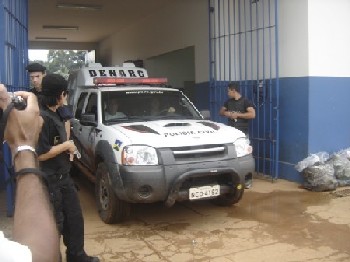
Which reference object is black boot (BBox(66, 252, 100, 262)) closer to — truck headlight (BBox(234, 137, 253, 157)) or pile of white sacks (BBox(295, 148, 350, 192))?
truck headlight (BBox(234, 137, 253, 157))

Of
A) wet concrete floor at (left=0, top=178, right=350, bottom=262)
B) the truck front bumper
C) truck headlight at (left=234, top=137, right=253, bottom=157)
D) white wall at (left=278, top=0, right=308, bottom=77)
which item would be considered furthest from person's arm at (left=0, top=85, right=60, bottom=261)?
white wall at (left=278, top=0, right=308, bottom=77)

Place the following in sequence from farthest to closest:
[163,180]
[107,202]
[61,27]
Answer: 1. [61,27]
2. [107,202]
3. [163,180]

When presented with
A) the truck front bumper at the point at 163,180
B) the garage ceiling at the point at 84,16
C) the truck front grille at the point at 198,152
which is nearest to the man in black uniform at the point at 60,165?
the truck front bumper at the point at 163,180

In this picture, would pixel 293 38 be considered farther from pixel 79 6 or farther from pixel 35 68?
pixel 79 6

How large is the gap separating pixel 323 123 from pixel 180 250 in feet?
12.2

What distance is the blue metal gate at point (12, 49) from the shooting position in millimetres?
4852

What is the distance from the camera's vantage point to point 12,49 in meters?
5.61

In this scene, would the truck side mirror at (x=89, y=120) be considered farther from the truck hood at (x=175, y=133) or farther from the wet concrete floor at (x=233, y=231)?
the wet concrete floor at (x=233, y=231)

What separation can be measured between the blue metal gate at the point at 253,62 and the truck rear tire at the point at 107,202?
3.18 meters

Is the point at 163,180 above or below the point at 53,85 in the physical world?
below

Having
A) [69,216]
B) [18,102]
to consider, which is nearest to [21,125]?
[18,102]

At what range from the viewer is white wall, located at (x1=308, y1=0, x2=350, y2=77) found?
6520mm

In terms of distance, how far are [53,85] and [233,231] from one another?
8.33ft

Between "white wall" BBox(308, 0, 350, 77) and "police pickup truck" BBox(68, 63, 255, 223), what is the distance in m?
2.34
